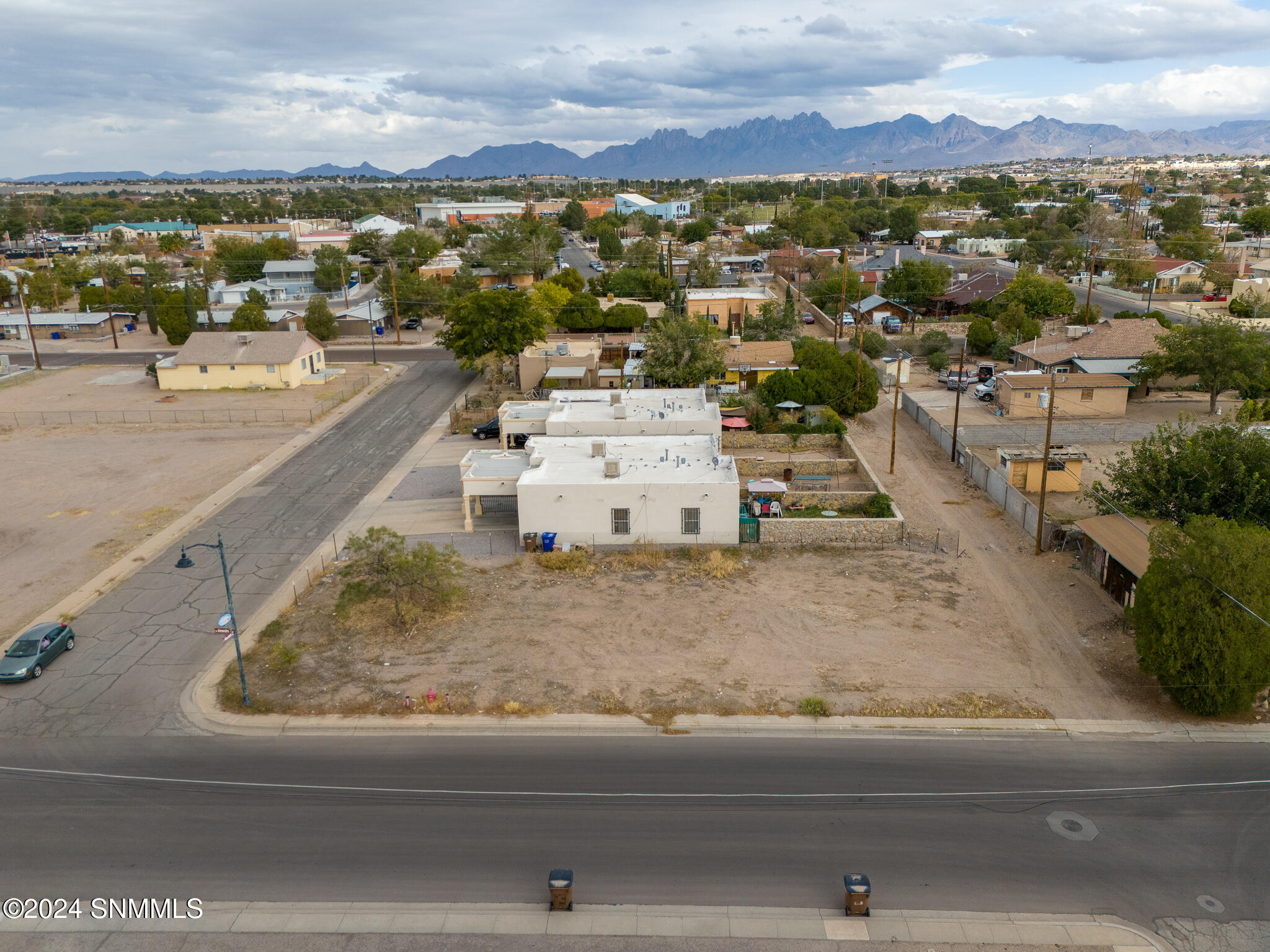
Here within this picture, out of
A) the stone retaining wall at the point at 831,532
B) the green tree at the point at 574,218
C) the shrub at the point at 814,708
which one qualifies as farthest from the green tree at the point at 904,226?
the shrub at the point at 814,708

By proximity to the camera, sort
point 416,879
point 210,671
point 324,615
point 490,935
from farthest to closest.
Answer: point 324,615 < point 210,671 < point 416,879 < point 490,935

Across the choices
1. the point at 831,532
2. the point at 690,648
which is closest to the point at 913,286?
the point at 831,532

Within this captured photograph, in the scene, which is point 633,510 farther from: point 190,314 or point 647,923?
point 190,314

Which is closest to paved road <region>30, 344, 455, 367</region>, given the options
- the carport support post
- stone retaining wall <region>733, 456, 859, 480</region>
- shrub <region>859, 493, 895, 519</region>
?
stone retaining wall <region>733, 456, 859, 480</region>

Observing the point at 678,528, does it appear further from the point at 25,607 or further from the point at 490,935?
the point at 25,607

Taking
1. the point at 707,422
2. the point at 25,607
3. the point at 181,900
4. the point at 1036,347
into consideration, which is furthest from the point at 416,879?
the point at 1036,347

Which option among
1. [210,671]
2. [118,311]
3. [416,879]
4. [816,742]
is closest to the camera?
[416,879]

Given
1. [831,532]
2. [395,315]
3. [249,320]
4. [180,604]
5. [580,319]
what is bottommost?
[180,604]
